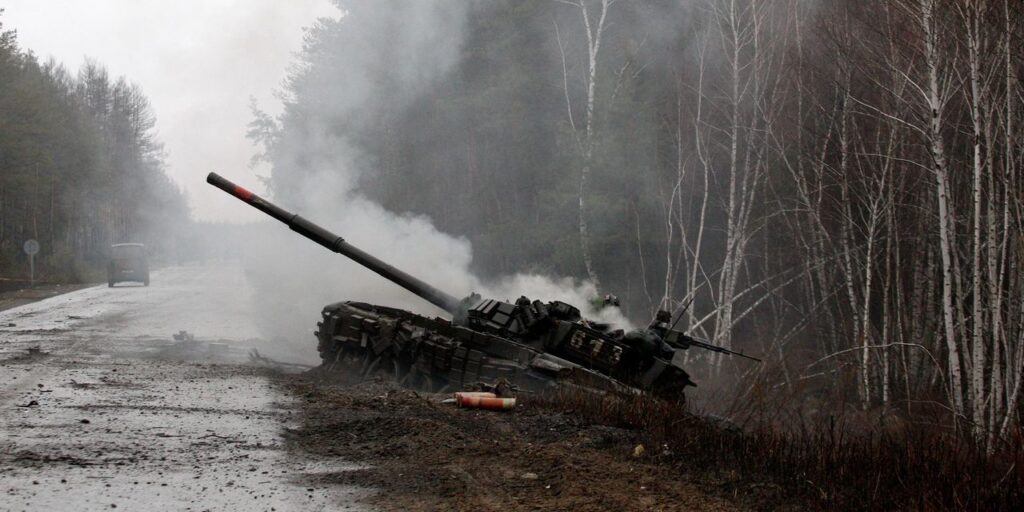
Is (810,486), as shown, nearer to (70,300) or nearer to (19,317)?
(19,317)

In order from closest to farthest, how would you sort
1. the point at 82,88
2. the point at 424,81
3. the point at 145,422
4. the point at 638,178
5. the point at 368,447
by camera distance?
the point at 368,447, the point at 145,422, the point at 638,178, the point at 424,81, the point at 82,88

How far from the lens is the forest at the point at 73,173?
41.4 meters

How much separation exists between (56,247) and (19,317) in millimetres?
38619

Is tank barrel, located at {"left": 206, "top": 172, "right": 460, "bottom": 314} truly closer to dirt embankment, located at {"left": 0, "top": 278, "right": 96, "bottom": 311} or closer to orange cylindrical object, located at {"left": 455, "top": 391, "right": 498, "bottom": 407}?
orange cylindrical object, located at {"left": 455, "top": 391, "right": 498, "bottom": 407}

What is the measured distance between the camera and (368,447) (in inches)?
321

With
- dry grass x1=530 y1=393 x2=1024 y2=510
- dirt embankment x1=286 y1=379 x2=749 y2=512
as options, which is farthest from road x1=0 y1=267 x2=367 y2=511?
dry grass x1=530 y1=393 x2=1024 y2=510

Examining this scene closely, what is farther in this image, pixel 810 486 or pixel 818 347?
pixel 818 347

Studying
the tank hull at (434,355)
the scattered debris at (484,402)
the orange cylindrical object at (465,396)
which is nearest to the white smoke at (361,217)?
the tank hull at (434,355)

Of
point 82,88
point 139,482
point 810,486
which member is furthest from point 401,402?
point 82,88

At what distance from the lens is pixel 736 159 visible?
876 inches

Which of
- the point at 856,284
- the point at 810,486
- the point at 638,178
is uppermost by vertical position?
the point at 638,178

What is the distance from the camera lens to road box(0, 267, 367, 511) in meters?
6.26

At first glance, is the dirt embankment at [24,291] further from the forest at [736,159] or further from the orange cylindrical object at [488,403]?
the orange cylindrical object at [488,403]

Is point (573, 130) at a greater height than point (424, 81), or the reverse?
point (424, 81)
